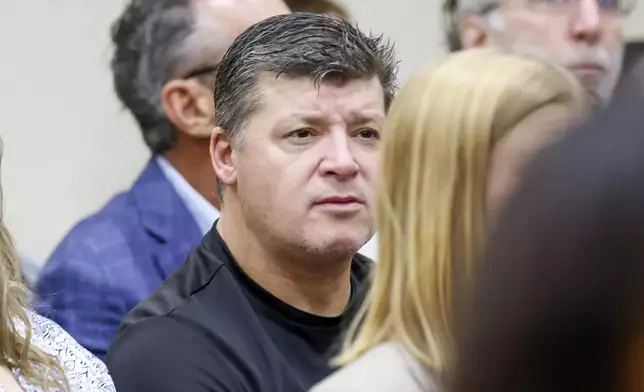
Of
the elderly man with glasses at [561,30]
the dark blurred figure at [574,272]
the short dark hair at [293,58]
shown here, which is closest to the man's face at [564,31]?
the elderly man with glasses at [561,30]

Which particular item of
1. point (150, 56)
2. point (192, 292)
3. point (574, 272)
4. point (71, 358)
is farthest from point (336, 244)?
point (150, 56)

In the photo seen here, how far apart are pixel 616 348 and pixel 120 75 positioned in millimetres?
1823

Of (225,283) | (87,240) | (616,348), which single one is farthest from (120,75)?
(616,348)

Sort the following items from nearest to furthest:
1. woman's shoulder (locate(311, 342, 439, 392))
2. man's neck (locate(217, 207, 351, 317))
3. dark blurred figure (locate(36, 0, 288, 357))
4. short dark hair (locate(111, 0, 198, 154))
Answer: woman's shoulder (locate(311, 342, 439, 392)), man's neck (locate(217, 207, 351, 317)), dark blurred figure (locate(36, 0, 288, 357)), short dark hair (locate(111, 0, 198, 154))

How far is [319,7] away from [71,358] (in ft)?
4.07

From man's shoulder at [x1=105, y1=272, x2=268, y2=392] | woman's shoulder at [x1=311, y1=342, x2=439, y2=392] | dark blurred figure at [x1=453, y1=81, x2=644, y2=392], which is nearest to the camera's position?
dark blurred figure at [x1=453, y1=81, x2=644, y2=392]

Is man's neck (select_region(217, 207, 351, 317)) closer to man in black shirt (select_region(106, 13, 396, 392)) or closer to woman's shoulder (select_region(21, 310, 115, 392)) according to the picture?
man in black shirt (select_region(106, 13, 396, 392))

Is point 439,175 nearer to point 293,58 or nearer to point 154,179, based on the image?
point 293,58

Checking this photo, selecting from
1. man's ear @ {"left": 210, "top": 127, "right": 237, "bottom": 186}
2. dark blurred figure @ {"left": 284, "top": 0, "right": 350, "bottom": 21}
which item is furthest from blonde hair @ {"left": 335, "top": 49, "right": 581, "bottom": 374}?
dark blurred figure @ {"left": 284, "top": 0, "right": 350, "bottom": 21}

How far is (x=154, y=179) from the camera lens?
1977 mm

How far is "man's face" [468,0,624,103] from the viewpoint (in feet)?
6.27

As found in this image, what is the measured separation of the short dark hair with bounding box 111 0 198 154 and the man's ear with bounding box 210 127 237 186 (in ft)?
2.20

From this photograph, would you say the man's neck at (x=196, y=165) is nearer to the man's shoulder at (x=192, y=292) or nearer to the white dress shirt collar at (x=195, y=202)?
the white dress shirt collar at (x=195, y=202)

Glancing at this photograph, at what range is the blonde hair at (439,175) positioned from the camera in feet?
2.97
